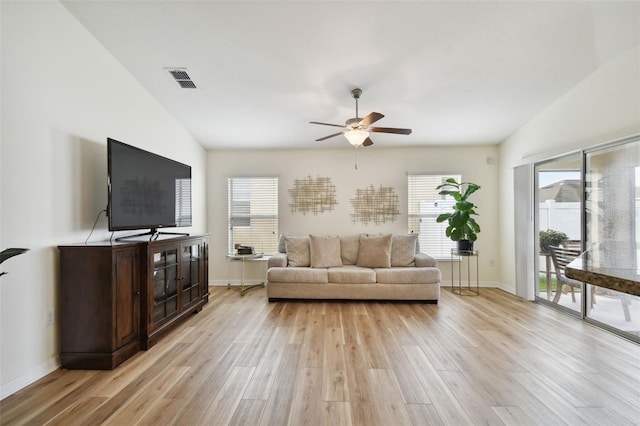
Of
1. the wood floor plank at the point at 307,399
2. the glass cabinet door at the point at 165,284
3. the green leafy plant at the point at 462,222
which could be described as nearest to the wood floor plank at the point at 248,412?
the wood floor plank at the point at 307,399

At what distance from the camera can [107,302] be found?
2.22 m

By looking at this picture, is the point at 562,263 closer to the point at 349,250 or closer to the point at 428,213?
the point at 428,213

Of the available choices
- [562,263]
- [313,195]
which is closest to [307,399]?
[313,195]

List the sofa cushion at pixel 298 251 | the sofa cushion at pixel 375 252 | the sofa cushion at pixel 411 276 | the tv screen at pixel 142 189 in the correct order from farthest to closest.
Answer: the sofa cushion at pixel 298 251, the sofa cushion at pixel 375 252, the sofa cushion at pixel 411 276, the tv screen at pixel 142 189

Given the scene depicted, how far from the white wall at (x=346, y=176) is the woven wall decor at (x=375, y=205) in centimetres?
8

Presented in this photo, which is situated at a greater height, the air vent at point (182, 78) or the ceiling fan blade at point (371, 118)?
the air vent at point (182, 78)

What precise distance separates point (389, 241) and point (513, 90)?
2.53 m

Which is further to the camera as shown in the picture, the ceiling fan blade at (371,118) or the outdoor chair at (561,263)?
the outdoor chair at (561,263)

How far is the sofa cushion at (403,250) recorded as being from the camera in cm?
434

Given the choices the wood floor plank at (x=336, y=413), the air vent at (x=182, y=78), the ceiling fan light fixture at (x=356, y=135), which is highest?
the air vent at (x=182, y=78)

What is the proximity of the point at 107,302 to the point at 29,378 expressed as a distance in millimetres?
668

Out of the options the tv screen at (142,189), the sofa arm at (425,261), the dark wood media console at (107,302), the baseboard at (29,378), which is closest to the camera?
the baseboard at (29,378)

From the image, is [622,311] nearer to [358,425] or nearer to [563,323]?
[563,323]

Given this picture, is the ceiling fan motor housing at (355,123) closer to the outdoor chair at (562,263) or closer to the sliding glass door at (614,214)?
the sliding glass door at (614,214)
